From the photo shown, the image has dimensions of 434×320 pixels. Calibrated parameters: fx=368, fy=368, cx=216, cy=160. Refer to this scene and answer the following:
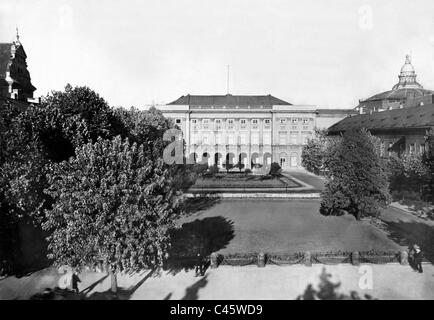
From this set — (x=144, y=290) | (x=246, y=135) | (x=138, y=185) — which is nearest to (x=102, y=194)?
(x=138, y=185)

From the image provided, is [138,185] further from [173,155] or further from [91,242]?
[173,155]

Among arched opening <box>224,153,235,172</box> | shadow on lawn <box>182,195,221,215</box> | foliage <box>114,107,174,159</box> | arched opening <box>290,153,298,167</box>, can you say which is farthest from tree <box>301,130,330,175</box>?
shadow on lawn <box>182,195,221,215</box>

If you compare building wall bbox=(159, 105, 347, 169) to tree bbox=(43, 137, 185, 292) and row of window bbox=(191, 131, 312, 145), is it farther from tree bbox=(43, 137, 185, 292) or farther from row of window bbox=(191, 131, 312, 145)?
tree bbox=(43, 137, 185, 292)

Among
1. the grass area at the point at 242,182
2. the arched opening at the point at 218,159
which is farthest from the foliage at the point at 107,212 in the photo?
the arched opening at the point at 218,159

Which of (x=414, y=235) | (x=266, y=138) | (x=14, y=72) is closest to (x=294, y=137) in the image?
(x=266, y=138)

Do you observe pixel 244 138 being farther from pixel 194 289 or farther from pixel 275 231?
pixel 194 289

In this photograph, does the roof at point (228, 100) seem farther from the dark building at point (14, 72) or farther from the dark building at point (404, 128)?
the dark building at point (14, 72)
